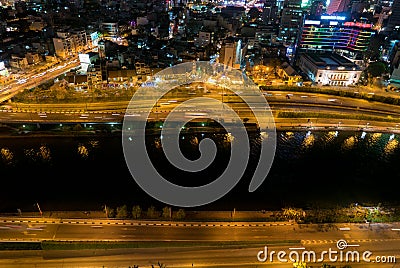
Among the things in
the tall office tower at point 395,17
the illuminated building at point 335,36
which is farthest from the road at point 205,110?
the tall office tower at point 395,17

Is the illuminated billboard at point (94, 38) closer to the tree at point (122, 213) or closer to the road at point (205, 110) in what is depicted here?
the road at point (205, 110)

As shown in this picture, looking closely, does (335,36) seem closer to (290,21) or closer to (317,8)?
(290,21)

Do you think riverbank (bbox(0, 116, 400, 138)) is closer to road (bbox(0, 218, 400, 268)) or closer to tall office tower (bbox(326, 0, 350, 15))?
road (bbox(0, 218, 400, 268))

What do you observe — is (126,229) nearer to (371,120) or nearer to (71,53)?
(371,120)

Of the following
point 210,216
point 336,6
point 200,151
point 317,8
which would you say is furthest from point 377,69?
point 336,6

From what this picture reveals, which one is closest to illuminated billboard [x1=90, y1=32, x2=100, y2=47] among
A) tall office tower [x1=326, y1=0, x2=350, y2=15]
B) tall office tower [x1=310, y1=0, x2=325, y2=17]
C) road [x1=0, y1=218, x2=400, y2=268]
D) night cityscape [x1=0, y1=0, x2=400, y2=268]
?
night cityscape [x1=0, y1=0, x2=400, y2=268]
